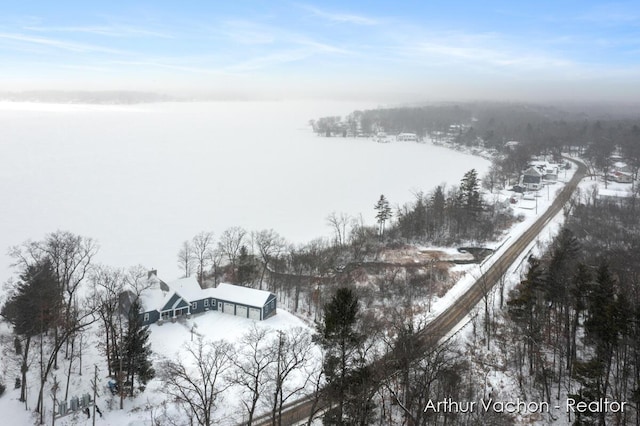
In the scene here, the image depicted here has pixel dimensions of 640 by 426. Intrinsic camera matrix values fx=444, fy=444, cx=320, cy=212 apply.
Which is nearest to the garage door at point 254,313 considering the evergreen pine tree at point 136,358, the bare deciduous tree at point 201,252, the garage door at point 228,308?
the garage door at point 228,308

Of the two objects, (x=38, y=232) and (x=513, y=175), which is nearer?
(x=38, y=232)

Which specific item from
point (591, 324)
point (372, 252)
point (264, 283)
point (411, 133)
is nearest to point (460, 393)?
point (591, 324)

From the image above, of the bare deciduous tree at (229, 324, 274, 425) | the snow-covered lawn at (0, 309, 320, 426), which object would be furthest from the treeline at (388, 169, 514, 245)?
the bare deciduous tree at (229, 324, 274, 425)

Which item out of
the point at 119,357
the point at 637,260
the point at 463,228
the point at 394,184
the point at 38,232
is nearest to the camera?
the point at 119,357

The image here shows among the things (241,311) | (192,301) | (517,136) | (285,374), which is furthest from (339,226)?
(517,136)

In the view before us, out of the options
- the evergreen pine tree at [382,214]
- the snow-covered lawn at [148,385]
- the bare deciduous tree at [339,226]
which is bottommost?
the snow-covered lawn at [148,385]

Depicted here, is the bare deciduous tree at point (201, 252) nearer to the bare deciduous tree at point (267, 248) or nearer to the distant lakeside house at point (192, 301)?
the bare deciduous tree at point (267, 248)

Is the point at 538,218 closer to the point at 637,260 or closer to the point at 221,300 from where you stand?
the point at 637,260
